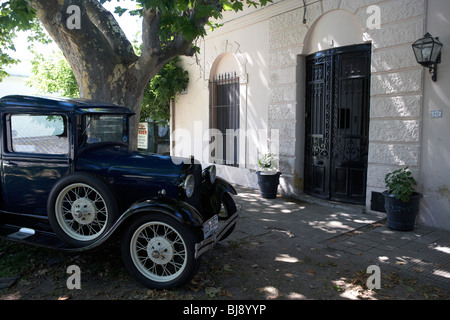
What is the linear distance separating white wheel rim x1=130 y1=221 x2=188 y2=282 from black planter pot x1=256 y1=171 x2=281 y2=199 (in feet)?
14.1

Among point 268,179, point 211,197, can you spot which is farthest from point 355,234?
point 268,179

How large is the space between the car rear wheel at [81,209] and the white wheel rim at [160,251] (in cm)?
38

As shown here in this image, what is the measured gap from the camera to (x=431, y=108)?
5621mm

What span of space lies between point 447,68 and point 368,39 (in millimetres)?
1481

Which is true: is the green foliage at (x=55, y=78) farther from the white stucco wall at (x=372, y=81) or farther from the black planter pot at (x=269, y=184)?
the black planter pot at (x=269, y=184)

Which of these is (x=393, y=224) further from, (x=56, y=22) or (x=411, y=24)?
(x=56, y=22)

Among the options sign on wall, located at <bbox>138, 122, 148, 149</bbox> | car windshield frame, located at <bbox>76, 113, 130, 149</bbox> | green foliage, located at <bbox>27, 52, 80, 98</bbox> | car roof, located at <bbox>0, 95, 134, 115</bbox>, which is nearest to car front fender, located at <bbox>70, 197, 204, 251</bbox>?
car windshield frame, located at <bbox>76, 113, 130, 149</bbox>

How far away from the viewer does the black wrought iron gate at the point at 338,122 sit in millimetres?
6730

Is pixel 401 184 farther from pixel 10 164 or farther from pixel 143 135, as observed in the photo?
pixel 143 135

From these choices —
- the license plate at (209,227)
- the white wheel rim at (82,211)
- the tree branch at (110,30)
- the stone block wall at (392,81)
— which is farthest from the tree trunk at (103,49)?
the stone block wall at (392,81)

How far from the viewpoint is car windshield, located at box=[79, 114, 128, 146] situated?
13.9 ft

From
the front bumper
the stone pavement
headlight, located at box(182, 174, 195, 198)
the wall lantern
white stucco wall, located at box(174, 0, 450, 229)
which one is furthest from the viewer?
white stucco wall, located at box(174, 0, 450, 229)

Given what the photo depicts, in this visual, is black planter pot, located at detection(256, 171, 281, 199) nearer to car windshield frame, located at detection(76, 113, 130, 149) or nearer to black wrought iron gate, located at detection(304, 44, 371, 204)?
black wrought iron gate, located at detection(304, 44, 371, 204)

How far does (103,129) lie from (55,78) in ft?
34.4
